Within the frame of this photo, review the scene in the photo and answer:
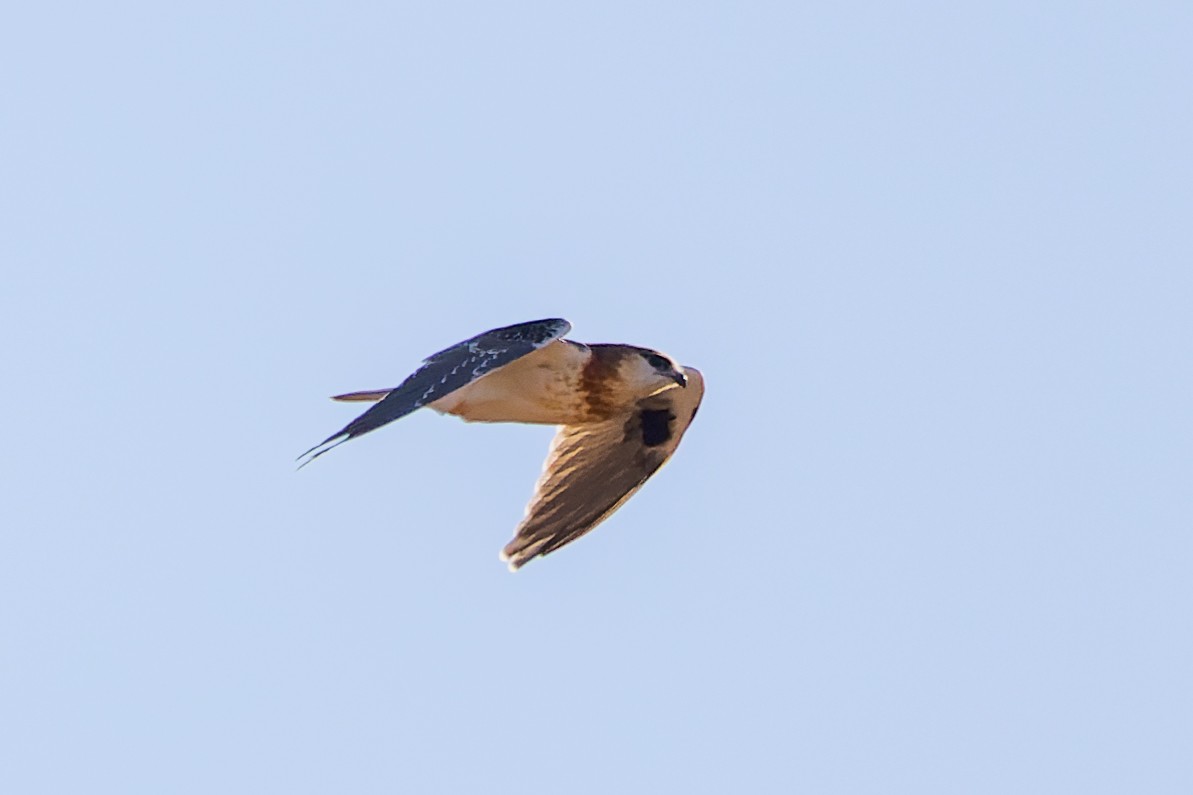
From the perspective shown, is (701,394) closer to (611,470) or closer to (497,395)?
(611,470)

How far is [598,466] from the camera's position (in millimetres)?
16172

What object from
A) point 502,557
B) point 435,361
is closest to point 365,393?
point 435,361

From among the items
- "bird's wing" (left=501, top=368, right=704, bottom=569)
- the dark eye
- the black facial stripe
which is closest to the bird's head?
the dark eye

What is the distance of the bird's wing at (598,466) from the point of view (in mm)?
15945

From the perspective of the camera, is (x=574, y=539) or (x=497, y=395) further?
(x=574, y=539)

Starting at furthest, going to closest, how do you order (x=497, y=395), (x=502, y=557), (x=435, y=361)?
1. (x=502, y=557)
2. (x=497, y=395)
3. (x=435, y=361)

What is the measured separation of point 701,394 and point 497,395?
206 cm

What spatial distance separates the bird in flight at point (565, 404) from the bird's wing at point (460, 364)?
0.01 metres

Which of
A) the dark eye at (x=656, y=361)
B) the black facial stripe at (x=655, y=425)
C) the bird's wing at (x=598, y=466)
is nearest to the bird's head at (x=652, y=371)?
the dark eye at (x=656, y=361)

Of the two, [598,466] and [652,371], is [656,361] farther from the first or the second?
[598,466]

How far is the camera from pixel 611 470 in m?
16.2

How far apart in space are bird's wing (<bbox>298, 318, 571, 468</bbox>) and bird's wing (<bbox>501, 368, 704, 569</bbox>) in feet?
7.11

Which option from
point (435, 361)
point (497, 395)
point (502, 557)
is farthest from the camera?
point (502, 557)

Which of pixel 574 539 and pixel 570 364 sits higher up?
pixel 570 364
